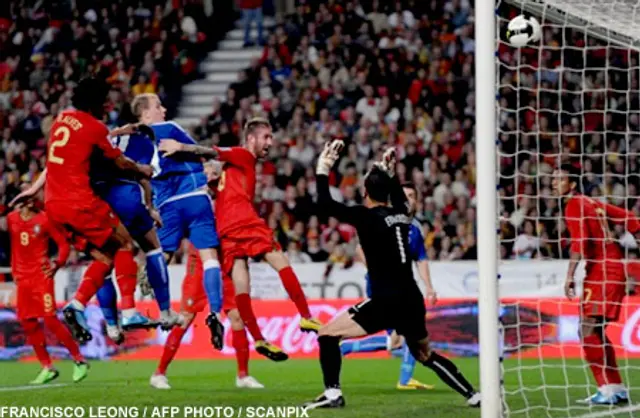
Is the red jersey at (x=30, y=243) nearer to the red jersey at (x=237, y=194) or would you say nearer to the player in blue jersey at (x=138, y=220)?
the red jersey at (x=237, y=194)

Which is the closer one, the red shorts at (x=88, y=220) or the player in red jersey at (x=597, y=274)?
the red shorts at (x=88, y=220)

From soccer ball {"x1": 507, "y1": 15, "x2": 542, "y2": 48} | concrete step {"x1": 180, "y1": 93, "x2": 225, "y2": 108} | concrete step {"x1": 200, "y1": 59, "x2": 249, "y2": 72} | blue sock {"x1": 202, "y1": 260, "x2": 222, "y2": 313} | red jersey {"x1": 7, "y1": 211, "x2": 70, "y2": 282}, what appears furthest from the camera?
concrete step {"x1": 200, "y1": 59, "x2": 249, "y2": 72}

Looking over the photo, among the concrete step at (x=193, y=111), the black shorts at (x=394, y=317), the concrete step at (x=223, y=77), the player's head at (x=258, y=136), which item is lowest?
the black shorts at (x=394, y=317)

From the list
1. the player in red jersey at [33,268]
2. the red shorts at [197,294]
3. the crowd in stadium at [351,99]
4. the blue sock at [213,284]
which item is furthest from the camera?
the crowd in stadium at [351,99]

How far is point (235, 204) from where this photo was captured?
40.0 ft

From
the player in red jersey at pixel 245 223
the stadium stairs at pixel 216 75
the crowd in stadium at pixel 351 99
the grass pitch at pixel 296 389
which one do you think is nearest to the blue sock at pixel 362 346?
the grass pitch at pixel 296 389

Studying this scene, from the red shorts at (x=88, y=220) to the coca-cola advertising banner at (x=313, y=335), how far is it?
6.92 metres

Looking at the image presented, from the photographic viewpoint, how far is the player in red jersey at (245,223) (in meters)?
12.0

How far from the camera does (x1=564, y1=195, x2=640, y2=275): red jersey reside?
456 inches

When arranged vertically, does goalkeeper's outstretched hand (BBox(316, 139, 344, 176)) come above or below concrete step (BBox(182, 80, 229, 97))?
below

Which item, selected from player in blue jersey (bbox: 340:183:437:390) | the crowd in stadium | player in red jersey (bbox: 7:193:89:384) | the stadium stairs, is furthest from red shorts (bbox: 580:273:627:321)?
the stadium stairs

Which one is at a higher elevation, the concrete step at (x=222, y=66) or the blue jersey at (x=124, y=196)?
the concrete step at (x=222, y=66)

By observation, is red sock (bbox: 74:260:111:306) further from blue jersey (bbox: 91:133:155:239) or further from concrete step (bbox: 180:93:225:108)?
concrete step (bbox: 180:93:225:108)

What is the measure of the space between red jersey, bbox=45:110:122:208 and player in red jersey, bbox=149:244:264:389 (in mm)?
2929
